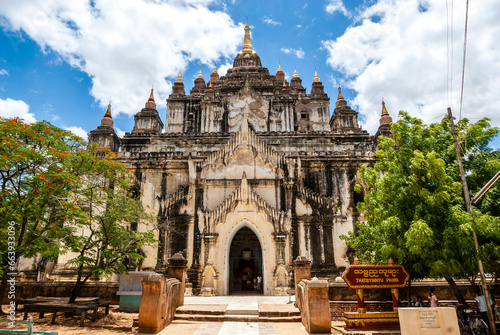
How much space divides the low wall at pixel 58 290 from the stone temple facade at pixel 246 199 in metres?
2.87

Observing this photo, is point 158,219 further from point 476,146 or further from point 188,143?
point 476,146

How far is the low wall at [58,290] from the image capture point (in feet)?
49.3

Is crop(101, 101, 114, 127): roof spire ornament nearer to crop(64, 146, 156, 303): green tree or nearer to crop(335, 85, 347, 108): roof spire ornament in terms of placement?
crop(64, 146, 156, 303): green tree

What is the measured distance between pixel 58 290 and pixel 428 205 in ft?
51.8

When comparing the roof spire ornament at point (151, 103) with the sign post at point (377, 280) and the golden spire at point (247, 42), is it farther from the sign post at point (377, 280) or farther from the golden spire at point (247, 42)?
the sign post at point (377, 280)

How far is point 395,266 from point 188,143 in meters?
19.5

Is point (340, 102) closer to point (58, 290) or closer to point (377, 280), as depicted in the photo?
point (377, 280)

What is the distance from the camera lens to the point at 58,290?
15094 millimetres

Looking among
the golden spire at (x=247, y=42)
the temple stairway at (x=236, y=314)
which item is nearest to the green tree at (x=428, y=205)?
the temple stairway at (x=236, y=314)

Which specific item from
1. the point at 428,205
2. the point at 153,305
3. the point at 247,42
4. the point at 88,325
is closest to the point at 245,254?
the point at 88,325

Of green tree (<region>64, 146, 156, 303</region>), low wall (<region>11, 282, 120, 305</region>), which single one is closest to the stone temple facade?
low wall (<region>11, 282, 120, 305</region>)

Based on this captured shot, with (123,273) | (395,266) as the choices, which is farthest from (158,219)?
(395,266)

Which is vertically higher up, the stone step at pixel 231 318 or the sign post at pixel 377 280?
the sign post at pixel 377 280

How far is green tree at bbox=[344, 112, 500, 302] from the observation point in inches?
392
